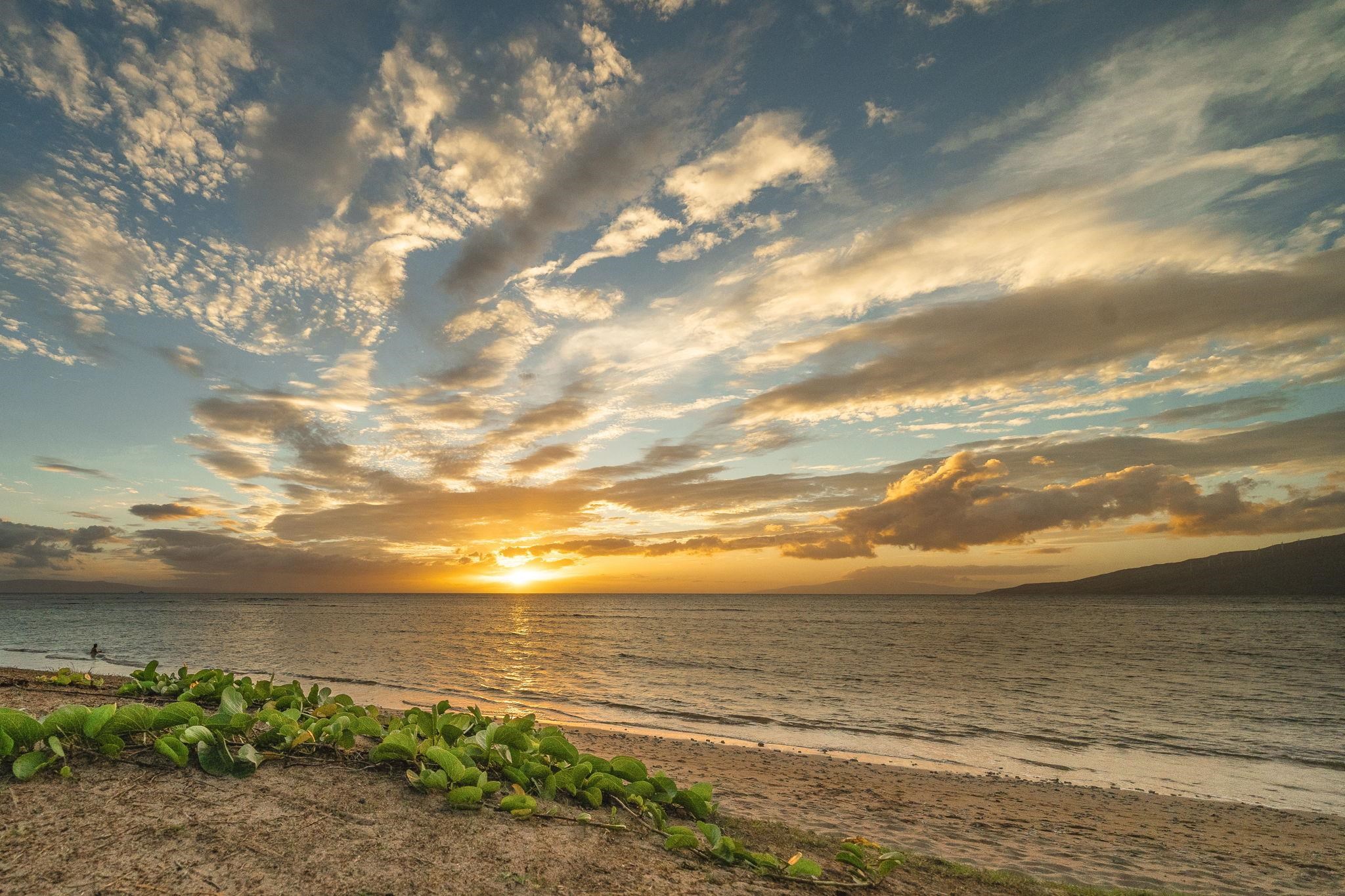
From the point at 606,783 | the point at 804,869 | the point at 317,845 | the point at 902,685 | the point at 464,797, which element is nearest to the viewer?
the point at 317,845

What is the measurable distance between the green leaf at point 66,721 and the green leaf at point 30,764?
15cm

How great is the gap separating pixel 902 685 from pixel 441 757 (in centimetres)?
2312

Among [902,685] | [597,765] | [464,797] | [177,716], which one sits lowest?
[902,685]

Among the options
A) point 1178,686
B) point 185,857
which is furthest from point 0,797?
point 1178,686

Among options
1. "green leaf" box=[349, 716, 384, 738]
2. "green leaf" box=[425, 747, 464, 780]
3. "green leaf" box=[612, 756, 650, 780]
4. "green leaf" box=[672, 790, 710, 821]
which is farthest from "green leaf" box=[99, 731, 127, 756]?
"green leaf" box=[672, 790, 710, 821]

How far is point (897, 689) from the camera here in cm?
2222

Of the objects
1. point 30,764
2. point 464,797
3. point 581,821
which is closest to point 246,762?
point 30,764

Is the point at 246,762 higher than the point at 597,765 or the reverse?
higher

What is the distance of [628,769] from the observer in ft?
13.9

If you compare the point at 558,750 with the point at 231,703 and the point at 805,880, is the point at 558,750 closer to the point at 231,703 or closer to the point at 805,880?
the point at 805,880

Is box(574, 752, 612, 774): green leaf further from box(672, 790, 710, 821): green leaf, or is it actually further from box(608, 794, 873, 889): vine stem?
box(608, 794, 873, 889): vine stem

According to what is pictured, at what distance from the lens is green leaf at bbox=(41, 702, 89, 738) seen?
3.40 meters

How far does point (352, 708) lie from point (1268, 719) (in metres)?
23.8

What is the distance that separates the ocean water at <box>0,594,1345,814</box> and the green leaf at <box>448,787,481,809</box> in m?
10.9
